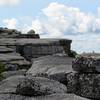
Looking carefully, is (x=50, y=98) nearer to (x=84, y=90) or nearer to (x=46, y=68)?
(x=84, y=90)

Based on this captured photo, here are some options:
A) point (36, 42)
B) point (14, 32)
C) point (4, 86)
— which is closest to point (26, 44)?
point (36, 42)

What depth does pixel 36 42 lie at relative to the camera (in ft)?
141

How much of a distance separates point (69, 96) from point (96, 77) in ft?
4.35

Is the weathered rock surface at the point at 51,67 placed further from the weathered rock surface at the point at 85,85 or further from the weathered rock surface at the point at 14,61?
the weathered rock surface at the point at 14,61

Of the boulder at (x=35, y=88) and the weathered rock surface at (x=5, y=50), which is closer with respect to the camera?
the boulder at (x=35, y=88)

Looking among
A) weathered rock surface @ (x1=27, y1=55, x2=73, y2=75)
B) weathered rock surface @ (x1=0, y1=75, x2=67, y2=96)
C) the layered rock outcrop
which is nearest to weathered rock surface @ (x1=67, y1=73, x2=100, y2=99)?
the layered rock outcrop

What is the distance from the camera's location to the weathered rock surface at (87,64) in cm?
930

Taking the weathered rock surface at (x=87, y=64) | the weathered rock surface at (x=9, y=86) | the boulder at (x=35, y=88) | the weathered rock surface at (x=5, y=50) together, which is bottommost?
the weathered rock surface at (x=5, y=50)

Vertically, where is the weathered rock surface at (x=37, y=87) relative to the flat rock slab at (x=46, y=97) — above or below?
above

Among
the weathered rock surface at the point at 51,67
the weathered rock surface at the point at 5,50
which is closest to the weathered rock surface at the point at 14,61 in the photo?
the weathered rock surface at the point at 5,50

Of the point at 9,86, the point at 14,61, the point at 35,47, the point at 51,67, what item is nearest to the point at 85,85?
the point at 9,86

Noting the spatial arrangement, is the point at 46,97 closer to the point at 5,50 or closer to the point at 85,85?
the point at 85,85

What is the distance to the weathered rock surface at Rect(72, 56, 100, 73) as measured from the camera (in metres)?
9.30

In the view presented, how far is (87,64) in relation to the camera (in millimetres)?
9414
